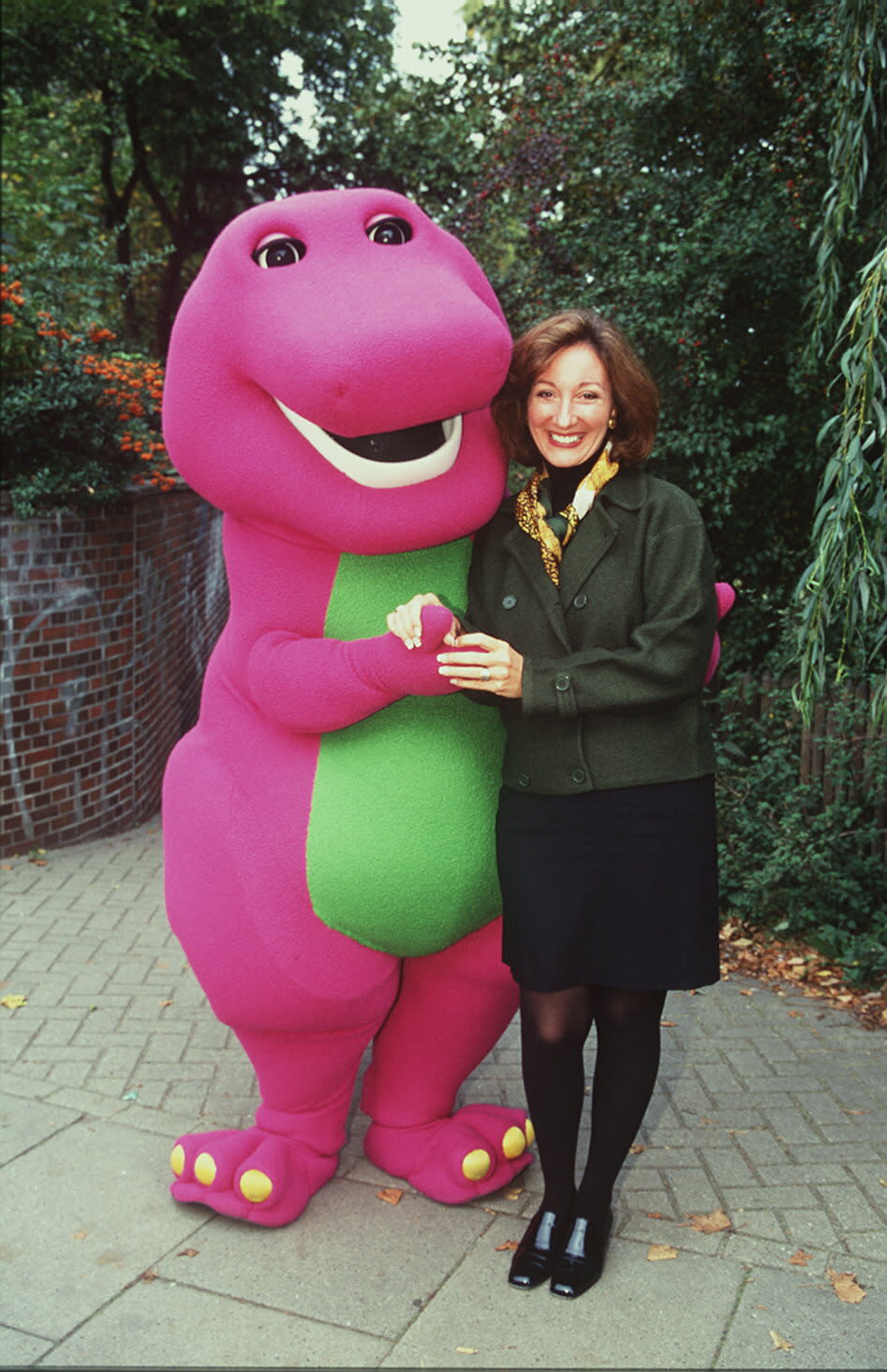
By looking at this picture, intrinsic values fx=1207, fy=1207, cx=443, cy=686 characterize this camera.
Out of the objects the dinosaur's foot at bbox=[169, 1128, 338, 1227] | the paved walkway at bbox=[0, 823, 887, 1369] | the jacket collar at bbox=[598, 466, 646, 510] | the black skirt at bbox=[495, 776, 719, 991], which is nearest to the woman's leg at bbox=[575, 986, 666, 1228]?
the black skirt at bbox=[495, 776, 719, 991]

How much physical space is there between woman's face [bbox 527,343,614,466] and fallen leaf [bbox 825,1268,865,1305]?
1.98m

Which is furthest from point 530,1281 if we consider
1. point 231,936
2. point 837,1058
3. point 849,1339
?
point 837,1058

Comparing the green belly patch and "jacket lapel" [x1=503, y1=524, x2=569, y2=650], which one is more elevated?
"jacket lapel" [x1=503, y1=524, x2=569, y2=650]

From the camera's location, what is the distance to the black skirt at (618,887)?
→ 8.38 feet

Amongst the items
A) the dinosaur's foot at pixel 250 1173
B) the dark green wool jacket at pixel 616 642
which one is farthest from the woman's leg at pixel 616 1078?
the dinosaur's foot at pixel 250 1173

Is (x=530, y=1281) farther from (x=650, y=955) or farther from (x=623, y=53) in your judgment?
(x=623, y=53)

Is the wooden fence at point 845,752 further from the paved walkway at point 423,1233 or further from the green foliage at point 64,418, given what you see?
the green foliage at point 64,418

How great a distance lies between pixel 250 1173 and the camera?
2.92 m

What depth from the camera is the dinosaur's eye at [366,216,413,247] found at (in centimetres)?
267

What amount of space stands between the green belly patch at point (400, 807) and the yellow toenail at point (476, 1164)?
644 mm

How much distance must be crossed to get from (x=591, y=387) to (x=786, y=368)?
4.36 m

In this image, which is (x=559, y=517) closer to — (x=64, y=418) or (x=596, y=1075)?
(x=596, y=1075)

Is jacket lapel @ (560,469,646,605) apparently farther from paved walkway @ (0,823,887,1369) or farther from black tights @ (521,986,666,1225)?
paved walkway @ (0,823,887,1369)

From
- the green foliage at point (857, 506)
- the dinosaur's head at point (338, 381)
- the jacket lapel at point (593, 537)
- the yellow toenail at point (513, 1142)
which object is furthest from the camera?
the green foliage at point (857, 506)
